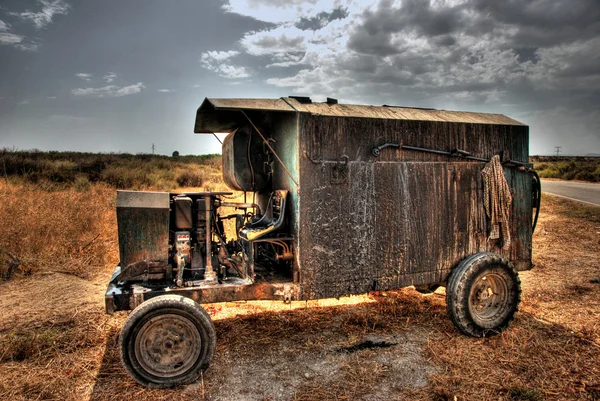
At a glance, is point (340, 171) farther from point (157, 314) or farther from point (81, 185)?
point (81, 185)

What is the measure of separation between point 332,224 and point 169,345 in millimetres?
2093

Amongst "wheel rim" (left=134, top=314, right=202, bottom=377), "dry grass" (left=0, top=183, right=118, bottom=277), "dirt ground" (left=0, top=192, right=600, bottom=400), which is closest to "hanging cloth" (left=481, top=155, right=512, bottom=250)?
"dirt ground" (left=0, top=192, right=600, bottom=400)

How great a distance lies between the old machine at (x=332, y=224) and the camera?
420cm

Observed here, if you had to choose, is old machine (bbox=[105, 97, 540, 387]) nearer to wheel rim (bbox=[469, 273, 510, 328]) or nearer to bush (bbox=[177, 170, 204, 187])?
wheel rim (bbox=[469, 273, 510, 328])

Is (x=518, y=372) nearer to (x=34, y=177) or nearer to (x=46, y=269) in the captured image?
(x=46, y=269)

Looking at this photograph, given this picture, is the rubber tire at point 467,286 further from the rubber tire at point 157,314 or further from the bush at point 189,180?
the bush at point 189,180

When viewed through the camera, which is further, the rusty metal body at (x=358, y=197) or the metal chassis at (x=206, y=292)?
the rusty metal body at (x=358, y=197)

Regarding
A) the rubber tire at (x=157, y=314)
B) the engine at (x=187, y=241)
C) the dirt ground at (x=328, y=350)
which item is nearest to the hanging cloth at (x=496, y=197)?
the dirt ground at (x=328, y=350)

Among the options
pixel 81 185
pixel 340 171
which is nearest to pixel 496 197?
pixel 340 171

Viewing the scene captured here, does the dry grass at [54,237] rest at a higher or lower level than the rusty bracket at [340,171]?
lower

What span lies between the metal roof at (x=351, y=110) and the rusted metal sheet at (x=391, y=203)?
0.10 meters

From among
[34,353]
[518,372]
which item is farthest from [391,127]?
[34,353]

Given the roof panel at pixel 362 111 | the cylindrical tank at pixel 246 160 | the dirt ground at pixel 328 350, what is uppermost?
the roof panel at pixel 362 111

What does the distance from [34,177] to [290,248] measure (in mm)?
19177
